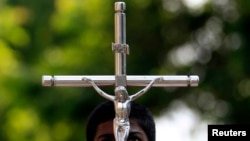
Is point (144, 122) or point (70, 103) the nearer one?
point (144, 122)

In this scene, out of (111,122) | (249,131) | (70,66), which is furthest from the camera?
(70,66)

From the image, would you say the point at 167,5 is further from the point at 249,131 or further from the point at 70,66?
the point at 249,131

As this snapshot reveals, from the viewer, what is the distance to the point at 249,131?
4719mm

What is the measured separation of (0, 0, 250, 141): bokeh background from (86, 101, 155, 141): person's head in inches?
127

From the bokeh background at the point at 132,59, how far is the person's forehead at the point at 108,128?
3.26m

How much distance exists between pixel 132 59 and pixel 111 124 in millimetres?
3476

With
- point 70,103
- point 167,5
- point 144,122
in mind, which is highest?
point 167,5

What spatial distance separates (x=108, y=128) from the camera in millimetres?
4301

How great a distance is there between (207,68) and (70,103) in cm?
72

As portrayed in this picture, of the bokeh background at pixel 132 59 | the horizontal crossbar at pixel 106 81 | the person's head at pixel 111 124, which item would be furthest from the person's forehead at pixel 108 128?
the bokeh background at pixel 132 59

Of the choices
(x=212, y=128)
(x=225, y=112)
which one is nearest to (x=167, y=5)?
(x=225, y=112)

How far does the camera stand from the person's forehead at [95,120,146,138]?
4.29 metres

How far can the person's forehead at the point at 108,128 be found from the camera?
14.1 feet

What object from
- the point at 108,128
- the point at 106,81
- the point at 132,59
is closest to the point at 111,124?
the point at 108,128
